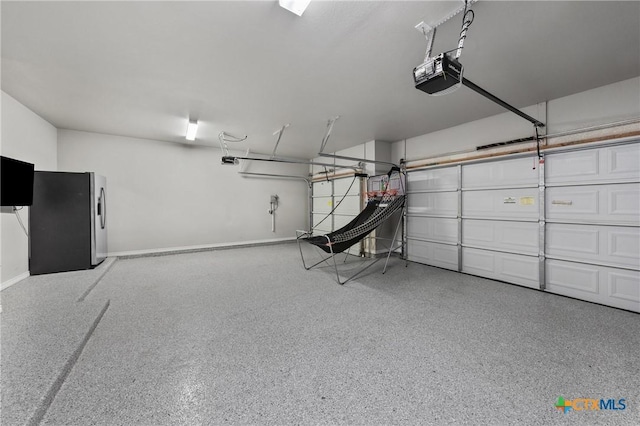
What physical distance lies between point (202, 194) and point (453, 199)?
573 centimetres

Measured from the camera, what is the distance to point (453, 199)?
4.34 metres

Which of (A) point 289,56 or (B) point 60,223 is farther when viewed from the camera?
(B) point 60,223

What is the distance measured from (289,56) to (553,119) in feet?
12.1

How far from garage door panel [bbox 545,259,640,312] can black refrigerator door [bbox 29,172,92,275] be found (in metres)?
7.08

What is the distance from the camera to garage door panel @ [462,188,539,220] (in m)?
3.44

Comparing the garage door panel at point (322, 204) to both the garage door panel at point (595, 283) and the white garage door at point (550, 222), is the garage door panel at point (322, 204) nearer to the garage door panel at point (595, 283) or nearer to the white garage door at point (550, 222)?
the white garage door at point (550, 222)

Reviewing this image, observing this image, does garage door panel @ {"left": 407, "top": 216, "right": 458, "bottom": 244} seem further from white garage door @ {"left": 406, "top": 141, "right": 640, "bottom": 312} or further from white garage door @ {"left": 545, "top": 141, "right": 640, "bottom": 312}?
white garage door @ {"left": 545, "top": 141, "right": 640, "bottom": 312}

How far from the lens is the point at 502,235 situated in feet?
12.2

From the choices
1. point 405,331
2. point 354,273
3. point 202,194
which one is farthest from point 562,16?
point 202,194

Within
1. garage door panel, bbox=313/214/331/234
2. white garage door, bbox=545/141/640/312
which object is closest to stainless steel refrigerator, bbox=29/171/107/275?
garage door panel, bbox=313/214/331/234

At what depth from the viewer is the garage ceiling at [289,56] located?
5.87ft

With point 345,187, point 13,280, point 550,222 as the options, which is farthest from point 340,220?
point 13,280

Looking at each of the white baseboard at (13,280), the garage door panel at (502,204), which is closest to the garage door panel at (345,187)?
the garage door panel at (502,204)

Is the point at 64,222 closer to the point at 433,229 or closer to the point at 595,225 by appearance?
the point at 433,229
